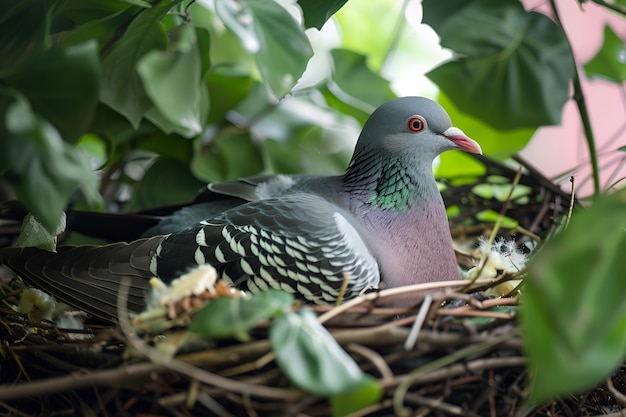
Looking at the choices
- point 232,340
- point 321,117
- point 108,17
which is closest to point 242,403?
point 232,340

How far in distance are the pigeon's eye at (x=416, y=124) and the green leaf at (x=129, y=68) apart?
321 mm

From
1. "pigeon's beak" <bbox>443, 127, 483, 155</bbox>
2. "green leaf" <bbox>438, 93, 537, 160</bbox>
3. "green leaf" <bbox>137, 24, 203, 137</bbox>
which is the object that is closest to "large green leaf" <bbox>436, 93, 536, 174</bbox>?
"green leaf" <bbox>438, 93, 537, 160</bbox>

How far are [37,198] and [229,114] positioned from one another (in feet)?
2.14

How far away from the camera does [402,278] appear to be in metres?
0.75

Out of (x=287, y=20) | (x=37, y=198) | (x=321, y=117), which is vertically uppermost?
(x=287, y=20)

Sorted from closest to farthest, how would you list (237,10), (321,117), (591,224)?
(591,224) < (237,10) < (321,117)

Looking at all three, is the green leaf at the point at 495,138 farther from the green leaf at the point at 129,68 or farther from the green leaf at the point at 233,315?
the green leaf at the point at 233,315

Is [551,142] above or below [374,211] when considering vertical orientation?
below

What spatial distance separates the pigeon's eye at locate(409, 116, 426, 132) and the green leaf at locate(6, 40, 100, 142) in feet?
1.34

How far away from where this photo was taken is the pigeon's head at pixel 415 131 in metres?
0.82

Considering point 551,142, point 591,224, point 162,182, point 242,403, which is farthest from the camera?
point 551,142

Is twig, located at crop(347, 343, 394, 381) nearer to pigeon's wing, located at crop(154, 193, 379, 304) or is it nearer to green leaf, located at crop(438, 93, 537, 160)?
pigeon's wing, located at crop(154, 193, 379, 304)

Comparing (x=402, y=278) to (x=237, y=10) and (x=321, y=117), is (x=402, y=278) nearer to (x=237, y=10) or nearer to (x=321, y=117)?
(x=237, y=10)

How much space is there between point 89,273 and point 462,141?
479 millimetres
